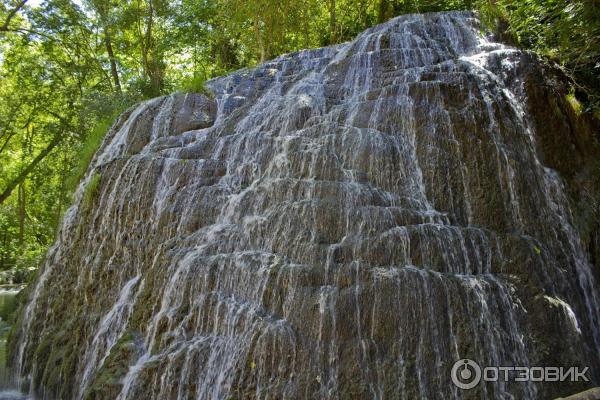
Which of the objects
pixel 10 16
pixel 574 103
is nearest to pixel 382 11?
pixel 574 103

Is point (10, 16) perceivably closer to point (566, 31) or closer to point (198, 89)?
point (198, 89)

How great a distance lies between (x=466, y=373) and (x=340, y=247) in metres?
1.81

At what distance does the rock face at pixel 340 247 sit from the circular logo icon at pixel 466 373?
0.06m

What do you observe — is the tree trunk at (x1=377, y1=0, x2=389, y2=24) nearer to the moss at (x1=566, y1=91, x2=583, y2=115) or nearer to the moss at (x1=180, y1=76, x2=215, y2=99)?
the moss at (x1=180, y1=76, x2=215, y2=99)

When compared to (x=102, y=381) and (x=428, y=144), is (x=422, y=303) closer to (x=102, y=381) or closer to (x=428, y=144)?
(x=428, y=144)

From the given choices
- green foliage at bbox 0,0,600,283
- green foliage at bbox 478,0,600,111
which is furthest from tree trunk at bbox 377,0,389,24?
green foliage at bbox 478,0,600,111

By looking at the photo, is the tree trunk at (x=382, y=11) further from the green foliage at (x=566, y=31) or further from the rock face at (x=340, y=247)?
the rock face at (x=340, y=247)

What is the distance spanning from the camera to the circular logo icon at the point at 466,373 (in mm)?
4652

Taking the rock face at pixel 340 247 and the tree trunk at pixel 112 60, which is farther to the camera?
the tree trunk at pixel 112 60

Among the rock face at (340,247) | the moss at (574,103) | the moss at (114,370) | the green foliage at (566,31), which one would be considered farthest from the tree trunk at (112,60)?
the moss at (574,103)

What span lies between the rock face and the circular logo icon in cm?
6

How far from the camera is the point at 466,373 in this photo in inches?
185

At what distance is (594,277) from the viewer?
242 inches

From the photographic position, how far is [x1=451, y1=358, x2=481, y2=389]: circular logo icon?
465 cm
